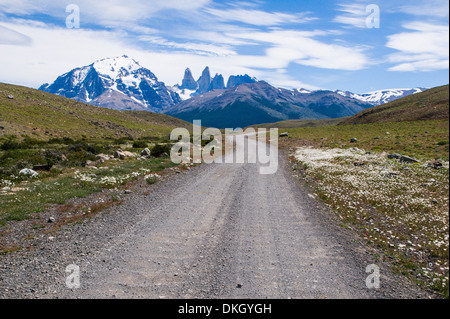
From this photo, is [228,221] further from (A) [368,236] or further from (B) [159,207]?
(A) [368,236]

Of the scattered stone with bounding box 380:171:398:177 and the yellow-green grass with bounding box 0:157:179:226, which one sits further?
the scattered stone with bounding box 380:171:398:177

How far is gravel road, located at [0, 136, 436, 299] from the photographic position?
267 inches

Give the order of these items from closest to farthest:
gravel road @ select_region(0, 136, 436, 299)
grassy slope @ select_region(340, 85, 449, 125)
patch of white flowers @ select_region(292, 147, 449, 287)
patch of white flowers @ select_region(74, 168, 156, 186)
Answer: gravel road @ select_region(0, 136, 436, 299) < patch of white flowers @ select_region(292, 147, 449, 287) < patch of white flowers @ select_region(74, 168, 156, 186) < grassy slope @ select_region(340, 85, 449, 125)

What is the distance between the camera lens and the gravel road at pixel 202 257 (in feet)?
22.3

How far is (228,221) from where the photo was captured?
12.0 m

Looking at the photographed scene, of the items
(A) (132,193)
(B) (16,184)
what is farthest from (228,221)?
(B) (16,184)

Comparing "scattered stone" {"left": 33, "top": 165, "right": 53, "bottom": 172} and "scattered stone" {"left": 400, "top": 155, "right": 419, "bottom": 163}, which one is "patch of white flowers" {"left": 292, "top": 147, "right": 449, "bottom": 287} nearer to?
"scattered stone" {"left": 400, "top": 155, "right": 419, "bottom": 163}

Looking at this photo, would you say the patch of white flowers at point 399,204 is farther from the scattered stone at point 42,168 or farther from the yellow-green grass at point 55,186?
the scattered stone at point 42,168

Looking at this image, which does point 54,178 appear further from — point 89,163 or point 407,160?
point 407,160

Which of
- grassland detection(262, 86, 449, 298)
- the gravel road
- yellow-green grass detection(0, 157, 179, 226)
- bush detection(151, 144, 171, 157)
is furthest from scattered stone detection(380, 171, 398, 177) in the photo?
bush detection(151, 144, 171, 157)

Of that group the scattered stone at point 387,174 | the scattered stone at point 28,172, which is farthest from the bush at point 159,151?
the scattered stone at point 387,174

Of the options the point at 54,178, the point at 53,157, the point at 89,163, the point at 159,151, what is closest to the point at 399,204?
the point at 54,178

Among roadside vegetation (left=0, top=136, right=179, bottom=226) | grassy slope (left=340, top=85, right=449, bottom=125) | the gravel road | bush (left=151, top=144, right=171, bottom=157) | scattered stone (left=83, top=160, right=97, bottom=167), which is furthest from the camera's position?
bush (left=151, top=144, right=171, bottom=157)

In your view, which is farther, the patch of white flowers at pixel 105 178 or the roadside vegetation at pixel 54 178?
the patch of white flowers at pixel 105 178
